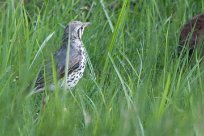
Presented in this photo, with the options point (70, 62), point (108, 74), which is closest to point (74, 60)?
point (70, 62)

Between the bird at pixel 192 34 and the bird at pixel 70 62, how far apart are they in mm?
877

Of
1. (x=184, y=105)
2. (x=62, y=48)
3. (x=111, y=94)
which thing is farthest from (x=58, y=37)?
(x=184, y=105)

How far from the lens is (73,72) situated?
6.12 m

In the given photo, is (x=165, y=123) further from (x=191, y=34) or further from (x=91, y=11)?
(x=91, y=11)

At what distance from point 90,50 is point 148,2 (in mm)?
944

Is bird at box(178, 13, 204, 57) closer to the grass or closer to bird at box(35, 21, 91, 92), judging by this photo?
the grass

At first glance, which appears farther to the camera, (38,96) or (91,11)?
(91,11)

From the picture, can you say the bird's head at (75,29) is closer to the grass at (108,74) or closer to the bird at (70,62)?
the bird at (70,62)

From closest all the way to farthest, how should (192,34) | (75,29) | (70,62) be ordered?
(70,62)
(75,29)
(192,34)

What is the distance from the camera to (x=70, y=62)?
6160mm

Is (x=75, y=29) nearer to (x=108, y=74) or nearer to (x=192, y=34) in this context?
(x=108, y=74)

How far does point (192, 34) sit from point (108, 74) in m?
1.09

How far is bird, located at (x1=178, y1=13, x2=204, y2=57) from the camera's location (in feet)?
22.3

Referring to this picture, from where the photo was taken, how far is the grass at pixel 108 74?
449 centimetres
